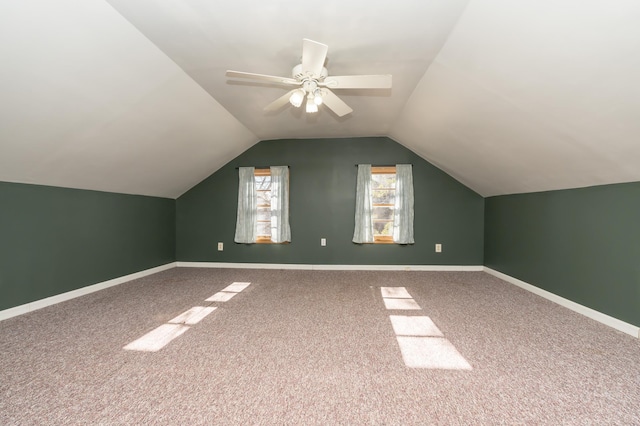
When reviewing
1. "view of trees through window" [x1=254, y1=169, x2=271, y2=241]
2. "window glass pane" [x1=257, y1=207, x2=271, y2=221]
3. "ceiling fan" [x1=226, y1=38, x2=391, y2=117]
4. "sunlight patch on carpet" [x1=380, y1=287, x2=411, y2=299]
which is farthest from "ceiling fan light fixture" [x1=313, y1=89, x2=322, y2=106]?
"window glass pane" [x1=257, y1=207, x2=271, y2=221]

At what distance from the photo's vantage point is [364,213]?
4.54 metres

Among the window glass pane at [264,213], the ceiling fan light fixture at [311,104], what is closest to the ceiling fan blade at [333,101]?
the ceiling fan light fixture at [311,104]

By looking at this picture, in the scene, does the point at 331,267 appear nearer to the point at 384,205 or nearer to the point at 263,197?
the point at 384,205

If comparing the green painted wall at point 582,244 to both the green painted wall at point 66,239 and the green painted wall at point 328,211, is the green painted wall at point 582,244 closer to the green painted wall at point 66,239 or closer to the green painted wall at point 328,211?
the green painted wall at point 328,211

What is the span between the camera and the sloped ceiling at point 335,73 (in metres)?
1.56

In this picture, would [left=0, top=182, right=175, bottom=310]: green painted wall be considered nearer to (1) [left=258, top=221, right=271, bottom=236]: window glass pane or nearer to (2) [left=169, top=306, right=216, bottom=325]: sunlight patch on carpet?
(2) [left=169, top=306, right=216, bottom=325]: sunlight patch on carpet

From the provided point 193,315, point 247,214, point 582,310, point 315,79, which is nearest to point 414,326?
point 582,310

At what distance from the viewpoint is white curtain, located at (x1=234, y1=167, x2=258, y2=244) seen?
15.4 feet

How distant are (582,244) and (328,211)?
3157mm

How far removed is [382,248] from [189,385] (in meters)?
3.55

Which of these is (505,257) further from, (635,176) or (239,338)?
(239,338)

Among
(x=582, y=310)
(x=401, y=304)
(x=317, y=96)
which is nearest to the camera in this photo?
(x=317, y=96)

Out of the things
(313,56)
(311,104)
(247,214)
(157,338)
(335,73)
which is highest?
(335,73)

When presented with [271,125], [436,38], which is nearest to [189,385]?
[436,38]
